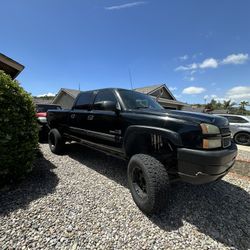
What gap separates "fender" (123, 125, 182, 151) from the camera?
2459 millimetres

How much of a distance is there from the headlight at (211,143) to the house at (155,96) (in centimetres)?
1694

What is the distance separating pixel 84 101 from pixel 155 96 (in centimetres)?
1660

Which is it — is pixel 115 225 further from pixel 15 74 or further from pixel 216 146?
pixel 15 74

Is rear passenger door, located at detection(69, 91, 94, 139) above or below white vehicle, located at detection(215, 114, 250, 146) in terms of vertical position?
above

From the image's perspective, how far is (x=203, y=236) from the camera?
2.36 meters

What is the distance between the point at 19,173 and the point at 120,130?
7.34ft

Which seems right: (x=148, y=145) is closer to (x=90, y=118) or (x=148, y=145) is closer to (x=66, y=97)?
(x=90, y=118)

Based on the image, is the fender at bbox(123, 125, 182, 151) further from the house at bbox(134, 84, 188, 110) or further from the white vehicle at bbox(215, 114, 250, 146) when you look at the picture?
the house at bbox(134, 84, 188, 110)

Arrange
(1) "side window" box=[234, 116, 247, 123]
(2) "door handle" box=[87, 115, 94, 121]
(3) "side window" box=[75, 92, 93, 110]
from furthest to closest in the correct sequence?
(1) "side window" box=[234, 116, 247, 123]
(3) "side window" box=[75, 92, 93, 110]
(2) "door handle" box=[87, 115, 94, 121]

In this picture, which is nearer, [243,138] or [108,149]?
[108,149]

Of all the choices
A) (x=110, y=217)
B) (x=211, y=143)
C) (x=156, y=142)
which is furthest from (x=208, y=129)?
(x=110, y=217)

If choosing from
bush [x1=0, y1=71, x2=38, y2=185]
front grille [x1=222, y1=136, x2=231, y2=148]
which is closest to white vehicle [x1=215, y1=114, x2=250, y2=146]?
front grille [x1=222, y1=136, x2=231, y2=148]

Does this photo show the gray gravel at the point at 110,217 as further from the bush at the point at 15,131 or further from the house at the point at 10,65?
the house at the point at 10,65

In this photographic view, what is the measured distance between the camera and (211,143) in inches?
94.1
